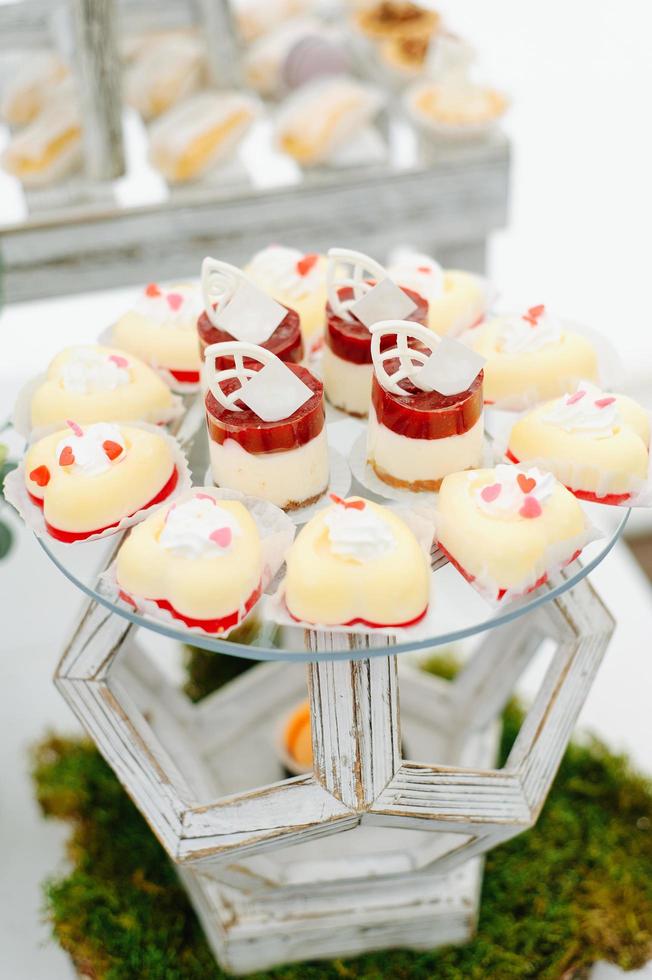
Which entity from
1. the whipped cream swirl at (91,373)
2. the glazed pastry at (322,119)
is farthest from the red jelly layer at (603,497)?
the glazed pastry at (322,119)

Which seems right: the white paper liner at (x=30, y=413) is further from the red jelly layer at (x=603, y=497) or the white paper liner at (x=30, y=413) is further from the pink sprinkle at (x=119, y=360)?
the red jelly layer at (x=603, y=497)

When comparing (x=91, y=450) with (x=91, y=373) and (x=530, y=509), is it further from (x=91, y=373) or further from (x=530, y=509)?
(x=530, y=509)

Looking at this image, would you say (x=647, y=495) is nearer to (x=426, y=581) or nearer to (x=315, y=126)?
(x=426, y=581)

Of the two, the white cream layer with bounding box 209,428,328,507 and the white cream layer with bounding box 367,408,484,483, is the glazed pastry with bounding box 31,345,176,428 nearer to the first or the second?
the white cream layer with bounding box 209,428,328,507

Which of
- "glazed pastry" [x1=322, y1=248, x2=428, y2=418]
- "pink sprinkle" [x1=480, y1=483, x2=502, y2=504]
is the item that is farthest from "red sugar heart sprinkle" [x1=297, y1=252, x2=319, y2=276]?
"pink sprinkle" [x1=480, y1=483, x2=502, y2=504]

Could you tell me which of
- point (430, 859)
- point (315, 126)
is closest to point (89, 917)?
point (430, 859)
